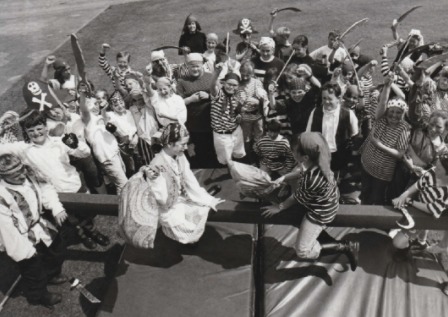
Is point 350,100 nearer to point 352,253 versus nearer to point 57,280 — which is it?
point 352,253

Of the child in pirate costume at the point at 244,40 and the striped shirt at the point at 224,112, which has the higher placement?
the child in pirate costume at the point at 244,40

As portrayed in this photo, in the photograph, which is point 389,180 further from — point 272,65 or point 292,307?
point 272,65

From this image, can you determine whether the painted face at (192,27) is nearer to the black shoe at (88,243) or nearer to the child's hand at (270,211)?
the black shoe at (88,243)

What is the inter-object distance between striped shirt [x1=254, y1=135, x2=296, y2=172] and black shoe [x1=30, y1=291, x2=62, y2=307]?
2.65 meters

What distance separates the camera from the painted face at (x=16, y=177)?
3.27 metres

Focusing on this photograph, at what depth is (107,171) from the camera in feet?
14.9

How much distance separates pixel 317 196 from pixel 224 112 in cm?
191

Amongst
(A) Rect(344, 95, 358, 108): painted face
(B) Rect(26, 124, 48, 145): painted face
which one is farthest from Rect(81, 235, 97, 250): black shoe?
(A) Rect(344, 95, 358, 108): painted face

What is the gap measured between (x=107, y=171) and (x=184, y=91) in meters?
1.56

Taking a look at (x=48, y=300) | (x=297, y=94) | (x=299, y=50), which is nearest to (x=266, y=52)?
(x=299, y=50)

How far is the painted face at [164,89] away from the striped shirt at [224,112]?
546 mm

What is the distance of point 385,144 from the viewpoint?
398 centimetres

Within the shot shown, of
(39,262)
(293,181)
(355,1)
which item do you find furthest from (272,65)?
(355,1)

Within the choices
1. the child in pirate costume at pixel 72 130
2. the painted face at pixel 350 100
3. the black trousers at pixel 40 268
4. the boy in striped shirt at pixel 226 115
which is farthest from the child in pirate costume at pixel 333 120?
the black trousers at pixel 40 268
